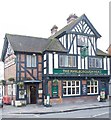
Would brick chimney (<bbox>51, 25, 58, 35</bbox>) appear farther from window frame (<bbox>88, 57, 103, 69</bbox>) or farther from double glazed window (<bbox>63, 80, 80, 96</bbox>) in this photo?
double glazed window (<bbox>63, 80, 80, 96</bbox>)

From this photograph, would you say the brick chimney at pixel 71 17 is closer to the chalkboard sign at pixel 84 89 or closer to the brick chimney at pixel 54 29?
the brick chimney at pixel 54 29

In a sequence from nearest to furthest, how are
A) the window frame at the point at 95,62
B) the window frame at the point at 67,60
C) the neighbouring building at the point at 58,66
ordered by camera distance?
the neighbouring building at the point at 58,66 → the window frame at the point at 67,60 → the window frame at the point at 95,62

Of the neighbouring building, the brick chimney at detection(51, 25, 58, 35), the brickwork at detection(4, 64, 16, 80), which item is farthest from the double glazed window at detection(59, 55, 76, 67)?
the brick chimney at detection(51, 25, 58, 35)

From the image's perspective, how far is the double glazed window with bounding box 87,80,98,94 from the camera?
26.7 m

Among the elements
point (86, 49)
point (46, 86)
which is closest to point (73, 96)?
point (46, 86)

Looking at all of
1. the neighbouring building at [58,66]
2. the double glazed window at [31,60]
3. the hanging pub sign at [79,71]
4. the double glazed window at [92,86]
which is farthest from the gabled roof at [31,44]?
the double glazed window at [92,86]

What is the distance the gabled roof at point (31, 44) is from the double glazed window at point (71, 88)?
12.0ft

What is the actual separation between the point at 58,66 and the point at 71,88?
2.93m

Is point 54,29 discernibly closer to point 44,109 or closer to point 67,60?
point 67,60

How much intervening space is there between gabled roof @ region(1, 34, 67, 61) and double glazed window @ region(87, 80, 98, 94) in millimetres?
4929

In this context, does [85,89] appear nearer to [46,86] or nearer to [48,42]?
[46,86]

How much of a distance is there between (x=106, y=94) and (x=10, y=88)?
36.6 feet

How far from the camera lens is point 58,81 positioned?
81.0ft

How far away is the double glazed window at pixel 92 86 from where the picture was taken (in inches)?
1052
